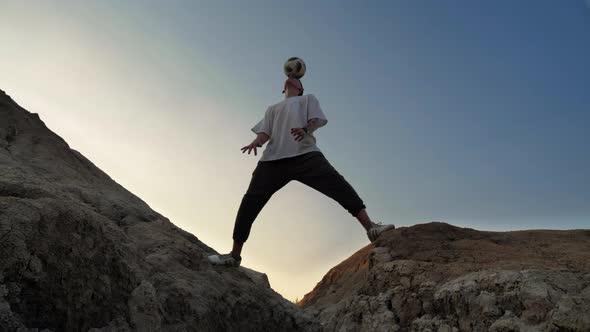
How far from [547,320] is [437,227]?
2.29 metres

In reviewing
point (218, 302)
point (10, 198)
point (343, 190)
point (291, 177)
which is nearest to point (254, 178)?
point (291, 177)

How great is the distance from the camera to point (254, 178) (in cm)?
512

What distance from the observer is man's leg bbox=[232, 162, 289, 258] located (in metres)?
4.94

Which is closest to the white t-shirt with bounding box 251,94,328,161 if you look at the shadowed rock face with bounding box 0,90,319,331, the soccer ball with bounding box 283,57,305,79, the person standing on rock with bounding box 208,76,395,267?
the person standing on rock with bounding box 208,76,395,267

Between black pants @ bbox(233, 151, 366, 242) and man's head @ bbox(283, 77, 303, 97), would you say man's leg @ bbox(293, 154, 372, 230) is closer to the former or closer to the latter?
black pants @ bbox(233, 151, 366, 242)

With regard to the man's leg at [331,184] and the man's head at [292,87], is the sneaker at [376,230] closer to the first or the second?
the man's leg at [331,184]

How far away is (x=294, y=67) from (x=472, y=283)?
2.76m

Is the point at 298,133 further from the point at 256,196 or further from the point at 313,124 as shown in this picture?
the point at 256,196

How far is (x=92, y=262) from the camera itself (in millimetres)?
2961

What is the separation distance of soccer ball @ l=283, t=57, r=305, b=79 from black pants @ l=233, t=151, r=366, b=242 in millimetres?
1089

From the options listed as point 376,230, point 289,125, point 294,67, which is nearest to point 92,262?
point 376,230

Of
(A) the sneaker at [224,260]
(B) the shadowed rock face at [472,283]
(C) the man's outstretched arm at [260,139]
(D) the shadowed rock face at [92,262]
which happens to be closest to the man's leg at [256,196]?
(A) the sneaker at [224,260]

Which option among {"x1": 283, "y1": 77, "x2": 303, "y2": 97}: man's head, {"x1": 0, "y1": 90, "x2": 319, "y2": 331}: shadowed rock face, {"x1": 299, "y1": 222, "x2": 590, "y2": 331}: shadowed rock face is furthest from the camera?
{"x1": 283, "y1": 77, "x2": 303, "y2": 97}: man's head

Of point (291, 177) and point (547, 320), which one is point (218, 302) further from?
point (547, 320)
